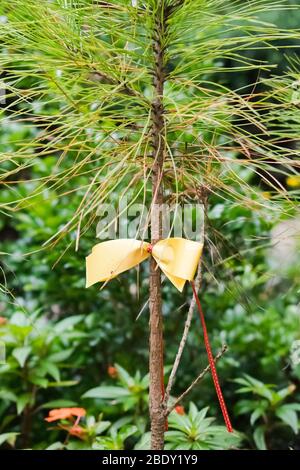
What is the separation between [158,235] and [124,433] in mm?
518

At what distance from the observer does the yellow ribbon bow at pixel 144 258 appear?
32.3 inches

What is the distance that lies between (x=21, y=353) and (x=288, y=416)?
0.57m

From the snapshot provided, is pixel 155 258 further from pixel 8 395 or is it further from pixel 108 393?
pixel 8 395

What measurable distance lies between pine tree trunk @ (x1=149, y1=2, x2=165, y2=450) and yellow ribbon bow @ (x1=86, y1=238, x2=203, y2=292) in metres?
0.03

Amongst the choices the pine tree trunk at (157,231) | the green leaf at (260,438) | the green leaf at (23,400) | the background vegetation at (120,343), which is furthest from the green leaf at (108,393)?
the pine tree trunk at (157,231)

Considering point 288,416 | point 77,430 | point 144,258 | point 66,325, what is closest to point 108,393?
point 77,430

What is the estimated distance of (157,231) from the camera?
872 millimetres

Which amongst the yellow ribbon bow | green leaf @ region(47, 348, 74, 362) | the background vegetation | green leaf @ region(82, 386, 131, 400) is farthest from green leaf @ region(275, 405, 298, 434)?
the yellow ribbon bow

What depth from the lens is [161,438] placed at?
91 centimetres

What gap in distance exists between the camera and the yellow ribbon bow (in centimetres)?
82

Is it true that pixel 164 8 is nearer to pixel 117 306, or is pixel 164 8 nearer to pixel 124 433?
pixel 124 433

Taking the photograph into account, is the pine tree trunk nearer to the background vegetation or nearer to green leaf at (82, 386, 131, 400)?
the background vegetation
